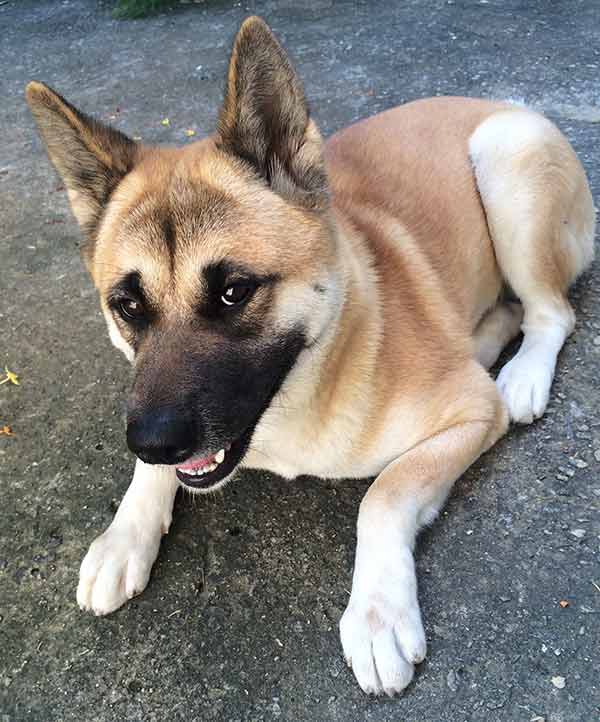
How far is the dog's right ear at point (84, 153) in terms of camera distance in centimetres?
217

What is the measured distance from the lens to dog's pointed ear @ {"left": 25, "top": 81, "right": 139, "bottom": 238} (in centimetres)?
217

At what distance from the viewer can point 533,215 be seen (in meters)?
3.02

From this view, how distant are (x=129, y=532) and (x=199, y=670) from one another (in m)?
0.52

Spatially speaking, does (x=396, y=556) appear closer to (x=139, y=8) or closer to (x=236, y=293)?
(x=236, y=293)

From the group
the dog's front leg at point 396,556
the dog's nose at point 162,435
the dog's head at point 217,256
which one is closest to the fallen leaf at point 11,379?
the dog's head at point 217,256

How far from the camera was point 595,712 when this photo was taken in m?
1.79

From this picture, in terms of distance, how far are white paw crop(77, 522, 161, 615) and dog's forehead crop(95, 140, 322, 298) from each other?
842 millimetres

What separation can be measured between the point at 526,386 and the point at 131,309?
1528 mm

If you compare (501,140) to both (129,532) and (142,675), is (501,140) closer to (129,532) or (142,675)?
(129,532)

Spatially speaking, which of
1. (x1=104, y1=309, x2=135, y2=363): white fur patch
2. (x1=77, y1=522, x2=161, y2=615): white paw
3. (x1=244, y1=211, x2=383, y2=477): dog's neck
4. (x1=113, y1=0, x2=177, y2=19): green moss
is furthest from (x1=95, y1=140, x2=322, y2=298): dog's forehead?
(x1=113, y1=0, x2=177, y2=19): green moss

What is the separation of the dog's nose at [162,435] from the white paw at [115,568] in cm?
60

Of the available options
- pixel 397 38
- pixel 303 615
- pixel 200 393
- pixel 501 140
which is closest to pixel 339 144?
pixel 501 140

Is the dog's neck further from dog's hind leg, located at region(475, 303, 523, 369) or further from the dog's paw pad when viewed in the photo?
dog's hind leg, located at region(475, 303, 523, 369)

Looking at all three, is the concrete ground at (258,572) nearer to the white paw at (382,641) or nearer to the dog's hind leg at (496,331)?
the white paw at (382,641)
